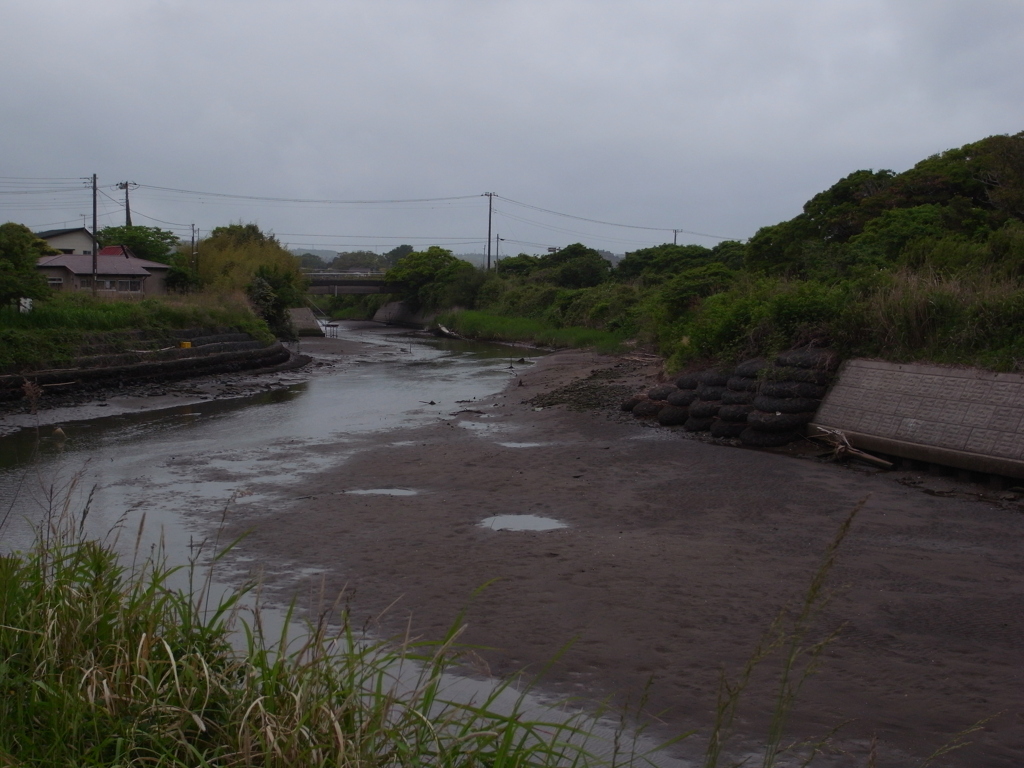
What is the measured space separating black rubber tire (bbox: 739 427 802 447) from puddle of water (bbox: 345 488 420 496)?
251 inches

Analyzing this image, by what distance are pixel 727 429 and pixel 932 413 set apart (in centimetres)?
367

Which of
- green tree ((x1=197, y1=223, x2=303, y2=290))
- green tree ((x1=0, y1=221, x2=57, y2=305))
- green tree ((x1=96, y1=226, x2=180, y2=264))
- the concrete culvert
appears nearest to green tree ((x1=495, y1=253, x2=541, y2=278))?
green tree ((x1=197, y1=223, x2=303, y2=290))

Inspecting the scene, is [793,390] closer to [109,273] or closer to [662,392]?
[662,392]

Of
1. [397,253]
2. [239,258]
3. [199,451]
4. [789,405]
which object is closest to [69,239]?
[239,258]

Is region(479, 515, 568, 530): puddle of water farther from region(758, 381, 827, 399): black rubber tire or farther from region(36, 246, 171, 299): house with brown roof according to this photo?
region(36, 246, 171, 299): house with brown roof

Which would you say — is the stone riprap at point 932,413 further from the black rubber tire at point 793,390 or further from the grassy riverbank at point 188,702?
the grassy riverbank at point 188,702

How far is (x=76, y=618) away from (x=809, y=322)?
1572cm

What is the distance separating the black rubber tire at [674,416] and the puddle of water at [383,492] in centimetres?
724

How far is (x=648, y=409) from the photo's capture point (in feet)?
64.1

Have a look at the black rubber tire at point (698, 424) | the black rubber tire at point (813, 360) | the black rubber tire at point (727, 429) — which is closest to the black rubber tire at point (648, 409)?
the black rubber tire at point (698, 424)

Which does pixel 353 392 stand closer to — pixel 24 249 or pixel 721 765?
pixel 24 249

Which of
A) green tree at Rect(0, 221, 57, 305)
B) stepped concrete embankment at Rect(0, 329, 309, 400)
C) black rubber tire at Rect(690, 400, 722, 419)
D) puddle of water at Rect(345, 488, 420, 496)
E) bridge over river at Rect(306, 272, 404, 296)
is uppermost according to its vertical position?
bridge over river at Rect(306, 272, 404, 296)

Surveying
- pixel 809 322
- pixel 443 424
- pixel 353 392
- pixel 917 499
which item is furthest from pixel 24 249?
pixel 917 499

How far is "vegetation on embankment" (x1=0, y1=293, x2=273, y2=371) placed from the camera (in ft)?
89.7
